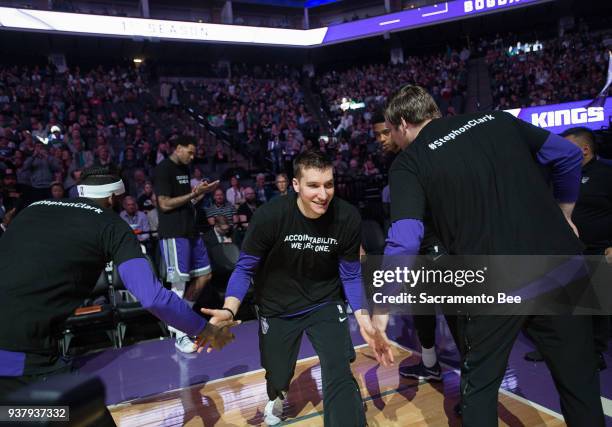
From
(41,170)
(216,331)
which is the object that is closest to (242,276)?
(216,331)

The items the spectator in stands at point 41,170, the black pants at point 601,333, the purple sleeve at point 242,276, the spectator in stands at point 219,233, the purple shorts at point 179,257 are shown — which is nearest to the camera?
the purple sleeve at point 242,276

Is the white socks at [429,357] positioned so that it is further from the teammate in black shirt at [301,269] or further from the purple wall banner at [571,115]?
the purple wall banner at [571,115]

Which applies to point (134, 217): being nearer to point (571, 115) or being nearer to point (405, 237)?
point (405, 237)

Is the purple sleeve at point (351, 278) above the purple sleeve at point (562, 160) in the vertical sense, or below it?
below

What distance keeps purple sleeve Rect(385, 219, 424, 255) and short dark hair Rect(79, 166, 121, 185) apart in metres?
1.49

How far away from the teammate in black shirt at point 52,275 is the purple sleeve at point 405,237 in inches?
43.4

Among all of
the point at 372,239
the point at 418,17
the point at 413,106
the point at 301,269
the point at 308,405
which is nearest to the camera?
the point at 413,106

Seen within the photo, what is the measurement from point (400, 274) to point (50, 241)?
1598 mm

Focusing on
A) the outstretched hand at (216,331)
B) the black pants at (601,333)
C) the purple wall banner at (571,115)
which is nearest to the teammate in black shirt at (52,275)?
the outstretched hand at (216,331)

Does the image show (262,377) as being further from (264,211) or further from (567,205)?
(567,205)


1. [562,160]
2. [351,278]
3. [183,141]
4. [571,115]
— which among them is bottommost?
[351,278]

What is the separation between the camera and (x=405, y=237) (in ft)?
6.77

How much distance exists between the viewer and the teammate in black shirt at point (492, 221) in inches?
79.7

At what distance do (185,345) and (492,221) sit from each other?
389cm
